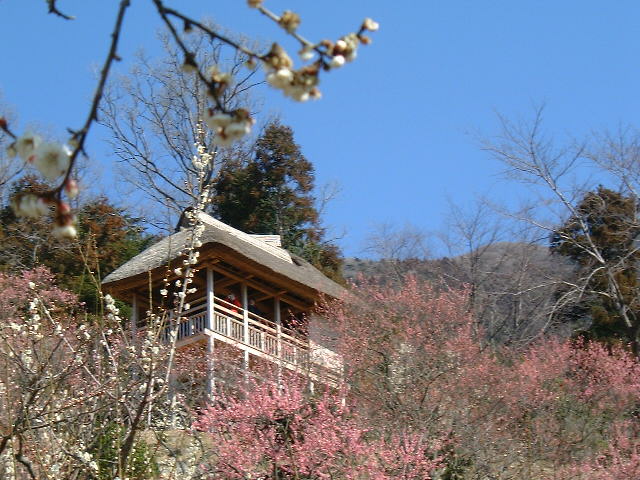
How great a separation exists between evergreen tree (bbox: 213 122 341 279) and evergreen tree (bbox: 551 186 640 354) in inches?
238

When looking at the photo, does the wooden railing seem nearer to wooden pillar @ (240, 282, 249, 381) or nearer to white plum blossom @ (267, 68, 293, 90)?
wooden pillar @ (240, 282, 249, 381)

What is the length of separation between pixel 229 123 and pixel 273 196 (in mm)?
24410

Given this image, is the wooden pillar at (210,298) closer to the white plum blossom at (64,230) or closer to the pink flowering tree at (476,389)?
the pink flowering tree at (476,389)

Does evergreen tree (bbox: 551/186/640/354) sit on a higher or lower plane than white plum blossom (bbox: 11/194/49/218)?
higher

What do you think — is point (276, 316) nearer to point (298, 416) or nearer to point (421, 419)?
point (421, 419)

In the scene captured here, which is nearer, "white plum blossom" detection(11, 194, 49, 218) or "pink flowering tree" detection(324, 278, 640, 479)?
"white plum blossom" detection(11, 194, 49, 218)

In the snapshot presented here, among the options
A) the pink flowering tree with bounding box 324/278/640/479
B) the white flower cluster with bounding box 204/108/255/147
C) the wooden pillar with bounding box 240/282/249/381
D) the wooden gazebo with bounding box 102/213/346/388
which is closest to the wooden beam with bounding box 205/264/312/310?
the wooden gazebo with bounding box 102/213/346/388

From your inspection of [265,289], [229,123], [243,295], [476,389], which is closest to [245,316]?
[243,295]

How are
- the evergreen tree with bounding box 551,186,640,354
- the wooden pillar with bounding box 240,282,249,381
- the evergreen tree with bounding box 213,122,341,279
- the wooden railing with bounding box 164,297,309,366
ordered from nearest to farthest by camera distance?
1. the wooden pillar with bounding box 240,282,249,381
2. the wooden railing with bounding box 164,297,309,366
3. the evergreen tree with bounding box 551,186,640,354
4. the evergreen tree with bounding box 213,122,341,279

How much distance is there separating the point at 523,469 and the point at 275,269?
23.9 feet

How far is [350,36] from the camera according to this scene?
6.51 feet

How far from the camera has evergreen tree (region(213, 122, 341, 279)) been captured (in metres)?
25.7

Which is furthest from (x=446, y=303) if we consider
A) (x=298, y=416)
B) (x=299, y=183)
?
(x=299, y=183)

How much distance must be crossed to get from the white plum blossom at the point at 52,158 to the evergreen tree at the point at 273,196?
23.2 meters
